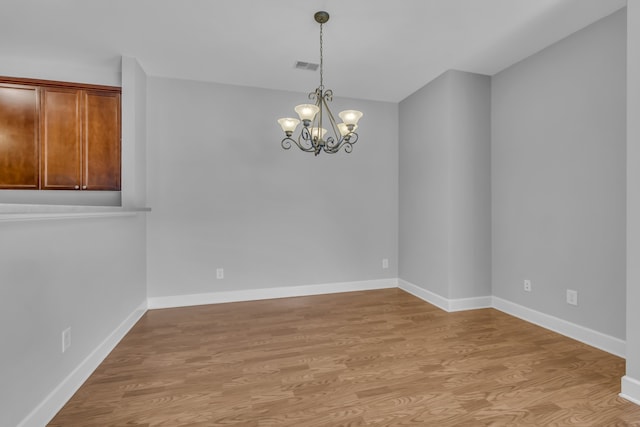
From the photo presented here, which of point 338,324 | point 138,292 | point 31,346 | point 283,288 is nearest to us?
point 31,346

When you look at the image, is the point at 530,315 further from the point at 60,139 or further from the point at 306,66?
the point at 60,139

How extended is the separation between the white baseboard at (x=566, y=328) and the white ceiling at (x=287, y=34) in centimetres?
255

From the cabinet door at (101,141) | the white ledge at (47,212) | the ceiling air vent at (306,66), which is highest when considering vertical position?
the ceiling air vent at (306,66)

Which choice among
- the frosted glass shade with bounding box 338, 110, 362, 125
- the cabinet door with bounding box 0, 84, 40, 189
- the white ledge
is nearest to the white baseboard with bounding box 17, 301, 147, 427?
the white ledge

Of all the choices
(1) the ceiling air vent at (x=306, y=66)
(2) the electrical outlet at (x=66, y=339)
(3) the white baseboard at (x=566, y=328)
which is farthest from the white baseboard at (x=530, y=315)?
(2) the electrical outlet at (x=66, y=339)

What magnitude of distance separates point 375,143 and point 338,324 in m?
2.54

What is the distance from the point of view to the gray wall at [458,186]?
3.46 meters

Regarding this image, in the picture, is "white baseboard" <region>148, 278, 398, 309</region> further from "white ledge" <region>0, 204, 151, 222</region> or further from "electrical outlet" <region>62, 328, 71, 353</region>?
"electrical outlet" <region>62, 328, 71, 353</region>

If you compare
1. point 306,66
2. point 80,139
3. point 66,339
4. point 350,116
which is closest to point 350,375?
point 66,339

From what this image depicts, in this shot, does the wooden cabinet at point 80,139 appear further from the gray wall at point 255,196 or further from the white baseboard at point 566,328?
the white baseboard at point 566,328

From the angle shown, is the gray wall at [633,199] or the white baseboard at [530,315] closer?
the gray wall at [633,199]

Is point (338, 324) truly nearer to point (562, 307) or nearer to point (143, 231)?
point (562, 307)

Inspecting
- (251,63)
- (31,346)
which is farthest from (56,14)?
(31,346)

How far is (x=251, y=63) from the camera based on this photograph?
3266 millimetres
